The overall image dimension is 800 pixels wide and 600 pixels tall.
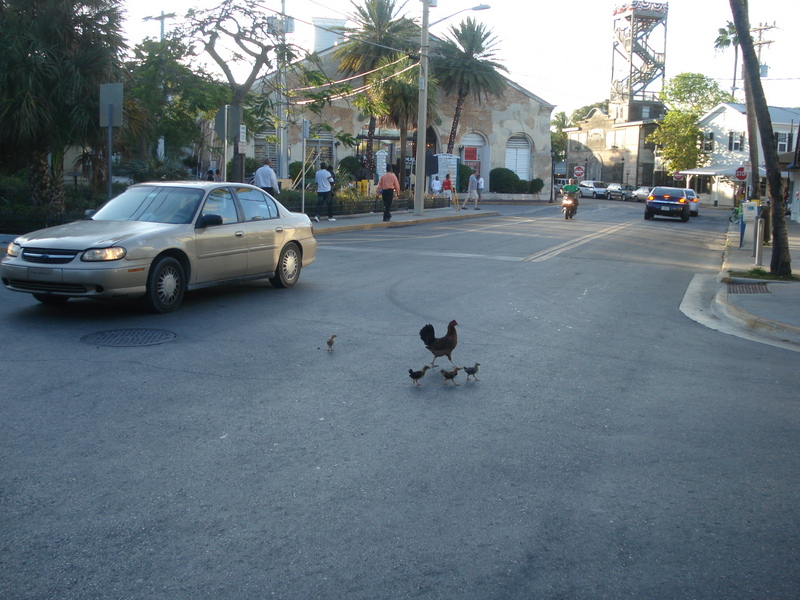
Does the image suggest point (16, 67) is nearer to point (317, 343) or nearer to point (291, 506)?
point (317, 343)

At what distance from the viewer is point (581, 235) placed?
25.0 m

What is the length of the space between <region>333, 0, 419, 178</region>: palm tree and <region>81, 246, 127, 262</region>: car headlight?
38.5 metres

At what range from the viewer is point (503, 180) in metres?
58.0

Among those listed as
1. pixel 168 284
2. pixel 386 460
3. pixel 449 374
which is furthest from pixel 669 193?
pixel 386 460

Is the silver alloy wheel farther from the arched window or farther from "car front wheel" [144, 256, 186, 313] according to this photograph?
the arched window

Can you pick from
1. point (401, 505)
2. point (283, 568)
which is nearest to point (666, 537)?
point (401, 505)

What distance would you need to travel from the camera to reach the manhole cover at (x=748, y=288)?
13.2 meters

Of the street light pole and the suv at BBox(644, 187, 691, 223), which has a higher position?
the street light pole

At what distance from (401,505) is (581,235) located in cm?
2183

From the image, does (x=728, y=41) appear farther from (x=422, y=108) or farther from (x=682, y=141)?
(x=422, y=108)

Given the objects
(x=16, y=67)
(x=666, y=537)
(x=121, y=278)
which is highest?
(x=16, y=67)

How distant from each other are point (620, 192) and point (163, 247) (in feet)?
221

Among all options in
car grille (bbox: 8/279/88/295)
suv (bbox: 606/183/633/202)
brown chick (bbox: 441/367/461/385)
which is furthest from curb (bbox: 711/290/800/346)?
suv (bbox: 606/183/633/202)

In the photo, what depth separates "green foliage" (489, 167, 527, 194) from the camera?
5791 cm
